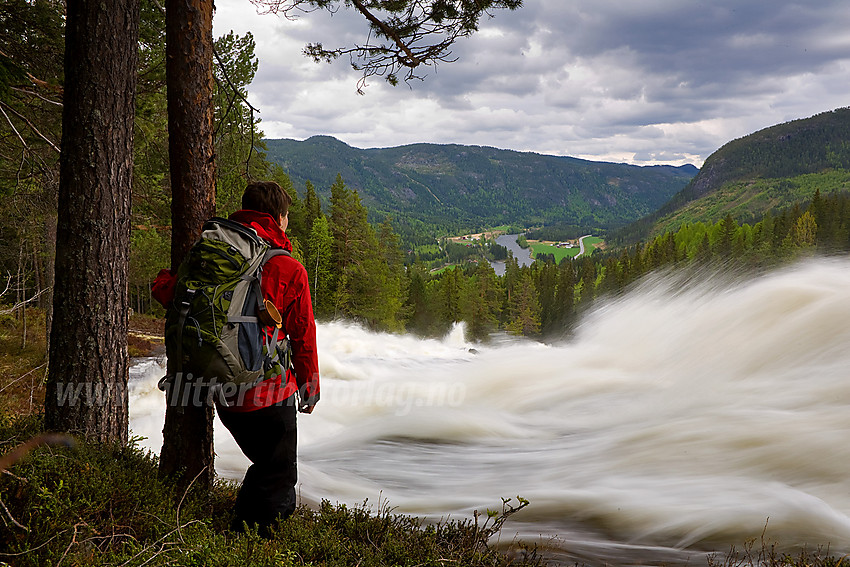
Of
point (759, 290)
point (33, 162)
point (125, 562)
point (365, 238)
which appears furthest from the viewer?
point (365, 238)

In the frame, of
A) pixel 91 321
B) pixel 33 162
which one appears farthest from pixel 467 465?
pixel 33 162

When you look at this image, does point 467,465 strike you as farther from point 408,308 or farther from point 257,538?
point 408,308

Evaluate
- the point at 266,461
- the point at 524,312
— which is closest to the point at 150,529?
the point at 266,461

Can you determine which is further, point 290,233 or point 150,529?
point 290,233

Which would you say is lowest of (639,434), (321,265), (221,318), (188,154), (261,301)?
(639,434)

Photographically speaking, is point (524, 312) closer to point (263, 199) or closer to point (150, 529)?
point (263, 199)

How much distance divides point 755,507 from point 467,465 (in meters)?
3.17

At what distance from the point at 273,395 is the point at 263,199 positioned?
4.43 ft

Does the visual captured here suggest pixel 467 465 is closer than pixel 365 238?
Yes

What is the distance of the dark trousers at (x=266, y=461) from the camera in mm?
3537

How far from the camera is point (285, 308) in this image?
3551mm

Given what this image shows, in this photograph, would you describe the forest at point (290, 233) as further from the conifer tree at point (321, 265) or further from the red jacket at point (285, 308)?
the red jacket at point (285, 308)

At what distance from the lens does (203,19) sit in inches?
164

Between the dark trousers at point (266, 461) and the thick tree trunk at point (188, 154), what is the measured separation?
2.11ft
